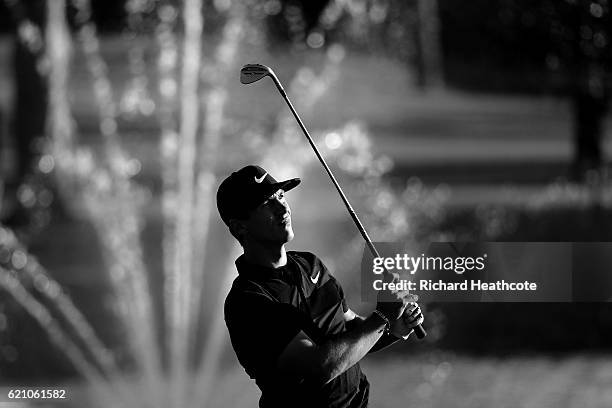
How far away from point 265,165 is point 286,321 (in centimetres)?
221

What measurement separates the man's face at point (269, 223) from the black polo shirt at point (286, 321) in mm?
67

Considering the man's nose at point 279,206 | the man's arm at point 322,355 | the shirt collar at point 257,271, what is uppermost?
the man's nose at point 279,206

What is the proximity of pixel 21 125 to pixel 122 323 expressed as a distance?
0.97m

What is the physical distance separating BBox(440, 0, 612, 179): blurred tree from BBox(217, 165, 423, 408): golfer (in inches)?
85.5

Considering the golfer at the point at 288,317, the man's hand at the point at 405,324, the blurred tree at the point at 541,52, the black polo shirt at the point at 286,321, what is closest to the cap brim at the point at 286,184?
the golfer at the point at 288,317

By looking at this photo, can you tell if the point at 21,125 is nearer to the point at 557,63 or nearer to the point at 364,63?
the point at 364,63

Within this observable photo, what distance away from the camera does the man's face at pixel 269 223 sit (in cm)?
227

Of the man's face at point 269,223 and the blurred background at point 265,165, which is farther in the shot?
the blurred background at point 265,165

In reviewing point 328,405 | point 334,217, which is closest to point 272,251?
point 328,405

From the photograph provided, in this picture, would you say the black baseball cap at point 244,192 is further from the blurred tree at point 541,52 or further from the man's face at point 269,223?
the blurred tree at point 541,52

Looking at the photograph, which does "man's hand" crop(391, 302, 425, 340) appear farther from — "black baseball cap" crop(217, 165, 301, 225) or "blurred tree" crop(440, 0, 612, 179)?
"blurred tree" crop(440, 0, 612, 179)

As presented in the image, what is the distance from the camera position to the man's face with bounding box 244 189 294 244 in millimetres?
2271

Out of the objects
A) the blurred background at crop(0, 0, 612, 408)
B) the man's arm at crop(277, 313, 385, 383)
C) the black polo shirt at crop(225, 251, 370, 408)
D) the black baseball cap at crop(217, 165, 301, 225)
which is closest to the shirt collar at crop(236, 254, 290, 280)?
the black polo shirt at crop(225, 251, 370, 408)

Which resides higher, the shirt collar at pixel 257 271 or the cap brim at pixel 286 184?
the cap brim at pixel 286 184
